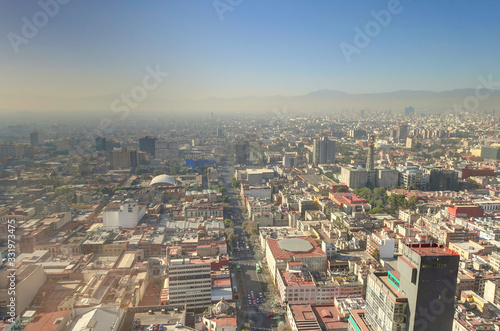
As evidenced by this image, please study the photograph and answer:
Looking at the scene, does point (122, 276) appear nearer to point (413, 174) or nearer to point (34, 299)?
point (34, 299)

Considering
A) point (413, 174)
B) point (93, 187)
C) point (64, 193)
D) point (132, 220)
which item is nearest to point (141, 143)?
point (93, 187)

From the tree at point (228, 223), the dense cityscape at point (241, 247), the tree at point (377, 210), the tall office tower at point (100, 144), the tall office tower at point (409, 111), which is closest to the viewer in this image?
the dense cityscape at point (241, 247)

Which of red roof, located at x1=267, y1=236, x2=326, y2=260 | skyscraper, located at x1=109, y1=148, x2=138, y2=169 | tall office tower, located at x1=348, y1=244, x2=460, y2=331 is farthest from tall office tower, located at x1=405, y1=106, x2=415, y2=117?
tall office tower, located at x1=348, y1=244, x2=460, y2=331

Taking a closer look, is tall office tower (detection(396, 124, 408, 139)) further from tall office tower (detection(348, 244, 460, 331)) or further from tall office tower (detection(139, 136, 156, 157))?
tall office tower (detection(348, 244, 460, 331))

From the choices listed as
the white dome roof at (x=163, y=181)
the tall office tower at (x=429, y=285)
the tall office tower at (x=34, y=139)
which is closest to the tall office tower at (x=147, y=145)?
the white dome roof at (x=163, y=181)

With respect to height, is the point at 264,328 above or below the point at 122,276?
below

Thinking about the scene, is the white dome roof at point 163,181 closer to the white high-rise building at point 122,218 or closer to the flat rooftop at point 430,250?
the white high-rise building at point 122,218
